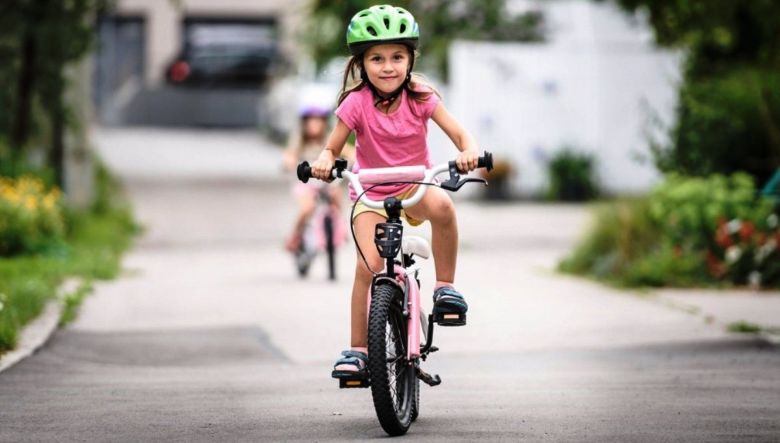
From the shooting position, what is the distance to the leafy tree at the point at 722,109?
50.3 feet

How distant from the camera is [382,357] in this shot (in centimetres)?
704

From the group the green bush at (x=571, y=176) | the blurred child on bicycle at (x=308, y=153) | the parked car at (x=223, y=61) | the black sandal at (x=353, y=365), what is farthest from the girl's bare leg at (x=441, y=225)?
the parked car at (x=223, y=61)

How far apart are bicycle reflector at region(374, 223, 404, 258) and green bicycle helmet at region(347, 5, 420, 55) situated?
83cm

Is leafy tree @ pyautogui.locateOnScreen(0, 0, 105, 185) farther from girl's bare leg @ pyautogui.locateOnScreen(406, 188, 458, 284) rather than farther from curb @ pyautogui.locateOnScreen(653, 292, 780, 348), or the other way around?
girl's bare leg @ pyautogui.locateOnScreen(406, 188, 458, 284)

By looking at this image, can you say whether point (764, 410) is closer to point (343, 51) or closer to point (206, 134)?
point (343, 51)

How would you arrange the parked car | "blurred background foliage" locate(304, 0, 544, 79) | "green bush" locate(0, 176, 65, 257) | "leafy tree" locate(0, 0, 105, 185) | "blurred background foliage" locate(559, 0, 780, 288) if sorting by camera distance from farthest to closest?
1. the parked car
2. "blurred background foliage" locate(304, 0, 544, 79)
3. "leafy tree" locate(0, 0, 105, 185)
4. "green bush" locate(0, 176, 65, 257)
5. "blurred background foliage" locate(559, 0, 780, 288)

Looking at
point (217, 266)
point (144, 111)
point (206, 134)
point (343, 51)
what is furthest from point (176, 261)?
point (144, 111)

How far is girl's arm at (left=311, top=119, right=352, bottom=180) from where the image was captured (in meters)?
7.43

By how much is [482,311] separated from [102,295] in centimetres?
322

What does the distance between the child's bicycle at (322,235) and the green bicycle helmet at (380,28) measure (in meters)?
7.74

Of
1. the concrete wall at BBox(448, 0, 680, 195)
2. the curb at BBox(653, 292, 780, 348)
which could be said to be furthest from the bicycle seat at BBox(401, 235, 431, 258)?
the concrete wall at BBox(448, 0, 680, 195)

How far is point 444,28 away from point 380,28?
17.7 m

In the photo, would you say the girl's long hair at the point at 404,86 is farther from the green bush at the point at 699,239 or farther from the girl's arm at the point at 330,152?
the green bush at the point at 699,239

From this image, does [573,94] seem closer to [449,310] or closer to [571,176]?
[571,176]
